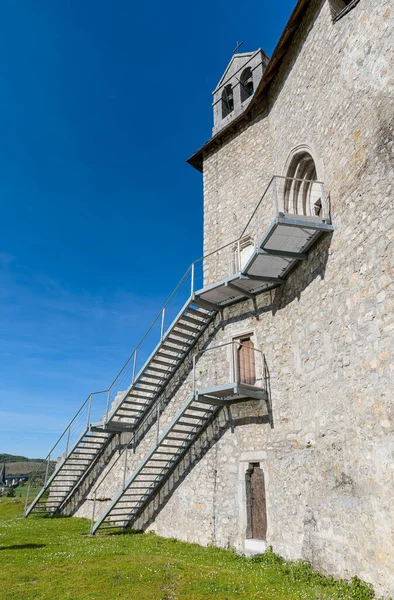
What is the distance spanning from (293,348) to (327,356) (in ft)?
4.76

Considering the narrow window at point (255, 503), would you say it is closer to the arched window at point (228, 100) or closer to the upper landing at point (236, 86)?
the upper landing at point (236, 86)

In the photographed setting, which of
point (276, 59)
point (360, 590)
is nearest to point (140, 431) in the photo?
point (360, 590)

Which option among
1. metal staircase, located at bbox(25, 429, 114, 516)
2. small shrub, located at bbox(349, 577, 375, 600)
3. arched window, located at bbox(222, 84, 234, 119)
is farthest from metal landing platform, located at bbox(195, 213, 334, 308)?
arched window, located at bbox(222, 84, 234, 119)

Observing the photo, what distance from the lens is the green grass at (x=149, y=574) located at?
5340 mm

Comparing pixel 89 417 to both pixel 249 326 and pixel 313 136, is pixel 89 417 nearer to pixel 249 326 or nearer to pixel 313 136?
pixel 249 326

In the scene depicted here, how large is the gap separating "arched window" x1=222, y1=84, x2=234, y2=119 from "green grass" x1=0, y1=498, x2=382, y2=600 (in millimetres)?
15079

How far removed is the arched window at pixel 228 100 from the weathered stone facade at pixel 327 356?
5058 mm

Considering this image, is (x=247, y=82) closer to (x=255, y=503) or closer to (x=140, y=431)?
(x=140, y=431)

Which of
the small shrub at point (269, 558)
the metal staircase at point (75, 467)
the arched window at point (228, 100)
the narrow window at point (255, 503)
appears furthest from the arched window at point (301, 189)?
the metal staircase at point (75, 467)

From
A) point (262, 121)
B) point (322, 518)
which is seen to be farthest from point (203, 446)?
point (262, 121)

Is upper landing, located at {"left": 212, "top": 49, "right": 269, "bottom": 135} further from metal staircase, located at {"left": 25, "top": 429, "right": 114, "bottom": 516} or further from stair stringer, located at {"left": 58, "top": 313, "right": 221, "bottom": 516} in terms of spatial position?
metal staircase, located at {"left": 25, "top": 429, "right": 114, "bottom": 516}

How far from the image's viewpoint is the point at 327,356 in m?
6.81

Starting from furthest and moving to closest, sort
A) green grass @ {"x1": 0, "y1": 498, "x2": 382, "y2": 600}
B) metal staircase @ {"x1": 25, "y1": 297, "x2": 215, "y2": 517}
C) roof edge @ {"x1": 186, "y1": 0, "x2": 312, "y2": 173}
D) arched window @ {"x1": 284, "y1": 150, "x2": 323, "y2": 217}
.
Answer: metal staircase @ {"x1": 25, "y1": 297, "x2": 215, "y2": 517} < roof edge @ {"x1": 186, "y1": 0, "x2": 312, "y2": 173} < arched window @ {"x1": 284, "y1": 150, "x2": 323, "y2": 217} < green grass @ {"x1": 0, "y1": 498, "x2": 382, "y2": 600}

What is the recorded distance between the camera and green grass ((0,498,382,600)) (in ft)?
17.5
